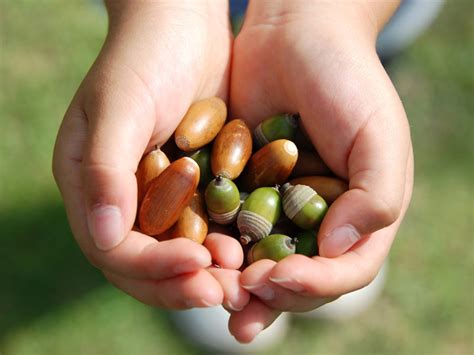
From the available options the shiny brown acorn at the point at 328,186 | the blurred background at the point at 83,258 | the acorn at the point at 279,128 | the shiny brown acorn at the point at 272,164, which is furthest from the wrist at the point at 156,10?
the blurred background at the point at 83,258

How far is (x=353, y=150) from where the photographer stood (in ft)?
8.14

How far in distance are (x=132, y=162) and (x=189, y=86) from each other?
25.8 inches

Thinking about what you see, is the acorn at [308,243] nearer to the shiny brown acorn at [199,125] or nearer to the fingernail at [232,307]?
the fingernail at [232,307]

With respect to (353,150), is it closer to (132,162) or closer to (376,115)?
(376,115)

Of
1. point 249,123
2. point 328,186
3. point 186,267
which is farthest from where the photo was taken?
→ point 249,123

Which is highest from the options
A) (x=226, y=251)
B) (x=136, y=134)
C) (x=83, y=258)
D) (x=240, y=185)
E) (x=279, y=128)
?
(x=136, y=134)

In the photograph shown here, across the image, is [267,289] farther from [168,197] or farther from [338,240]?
[168,197]

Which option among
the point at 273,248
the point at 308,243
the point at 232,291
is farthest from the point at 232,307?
the point at 308,243

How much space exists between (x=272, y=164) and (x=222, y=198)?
28 centimetres

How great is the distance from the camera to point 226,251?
233 cm

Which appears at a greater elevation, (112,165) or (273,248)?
(112,165)

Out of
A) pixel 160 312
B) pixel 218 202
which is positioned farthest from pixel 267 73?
pixel 160 312

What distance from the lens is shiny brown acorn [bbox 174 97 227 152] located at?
2709 mm

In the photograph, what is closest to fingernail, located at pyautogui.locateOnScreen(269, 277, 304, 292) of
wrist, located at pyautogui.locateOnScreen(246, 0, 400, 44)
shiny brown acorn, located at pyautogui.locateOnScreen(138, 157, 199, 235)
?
shiny brown acorn, located at pyautogui.locateOnScreen(138, 157, 199, 235)
